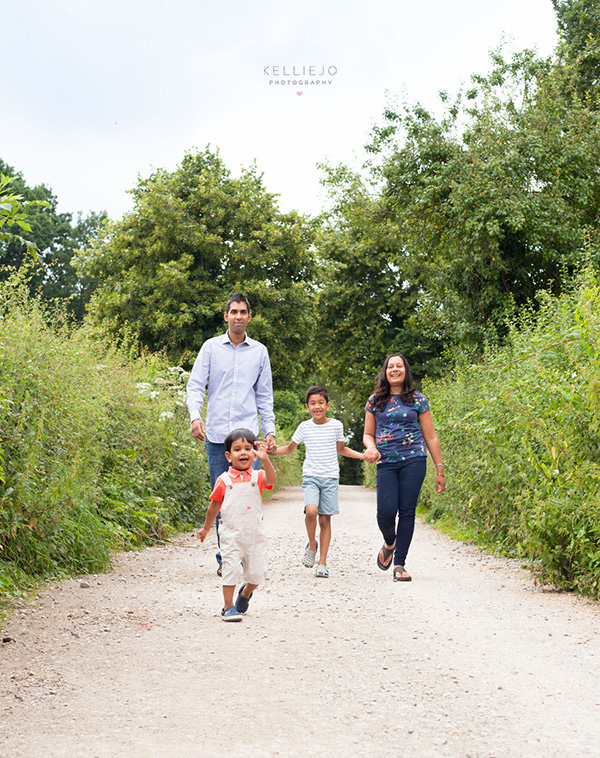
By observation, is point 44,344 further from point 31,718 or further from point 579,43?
point 579,43

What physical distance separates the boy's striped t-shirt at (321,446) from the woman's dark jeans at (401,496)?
59cm

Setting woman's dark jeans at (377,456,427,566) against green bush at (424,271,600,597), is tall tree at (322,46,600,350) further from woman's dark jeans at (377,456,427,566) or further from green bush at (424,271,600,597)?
woman's dark jeans at (377,456,427,566)

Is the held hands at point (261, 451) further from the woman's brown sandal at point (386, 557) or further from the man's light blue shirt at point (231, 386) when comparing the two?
the woman's brown sandal at point (386, 557)

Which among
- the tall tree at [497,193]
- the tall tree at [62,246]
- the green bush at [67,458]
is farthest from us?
the tall tree at [62,246]

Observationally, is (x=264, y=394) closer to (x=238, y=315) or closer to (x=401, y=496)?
(x=238, y=315)

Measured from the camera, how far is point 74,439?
8.11 meters

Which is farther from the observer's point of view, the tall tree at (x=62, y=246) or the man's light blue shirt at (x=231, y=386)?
the tall tree at (x=62, y=246)

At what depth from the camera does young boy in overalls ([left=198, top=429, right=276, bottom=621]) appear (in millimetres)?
5926

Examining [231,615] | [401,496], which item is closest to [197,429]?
[231,615]

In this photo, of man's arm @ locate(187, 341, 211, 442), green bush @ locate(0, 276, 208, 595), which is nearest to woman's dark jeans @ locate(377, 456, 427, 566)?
man's arm @ locate(187, 341, 211, 442)

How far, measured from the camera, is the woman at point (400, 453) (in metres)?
7.98

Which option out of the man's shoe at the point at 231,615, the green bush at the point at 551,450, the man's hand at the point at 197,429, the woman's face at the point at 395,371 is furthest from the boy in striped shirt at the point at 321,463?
the man's shoe at the point at 231,615

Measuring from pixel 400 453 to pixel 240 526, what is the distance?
2.52 metres

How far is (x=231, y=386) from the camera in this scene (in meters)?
7.48
